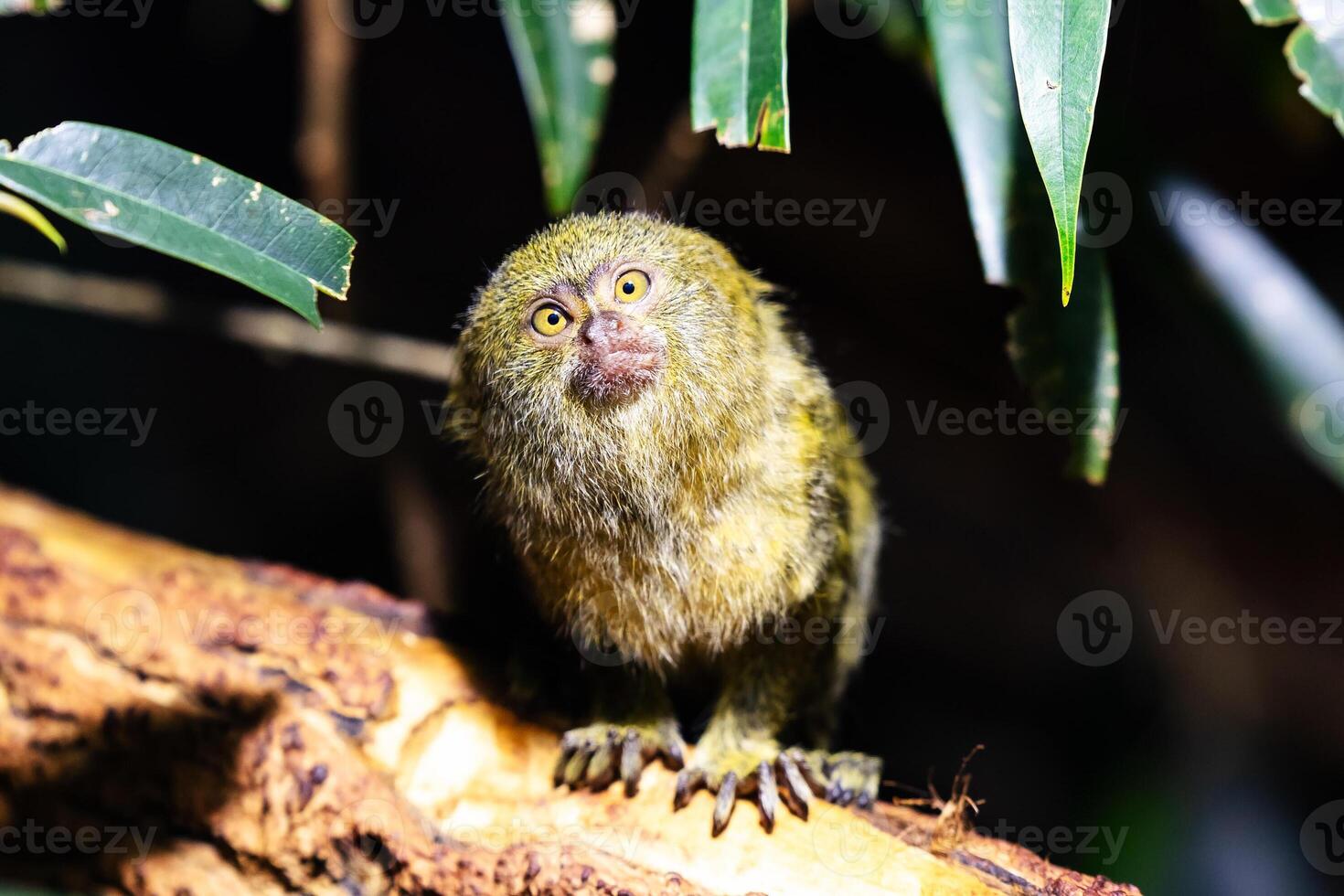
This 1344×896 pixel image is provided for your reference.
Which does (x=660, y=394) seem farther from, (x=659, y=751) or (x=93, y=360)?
(x=93, y=360)

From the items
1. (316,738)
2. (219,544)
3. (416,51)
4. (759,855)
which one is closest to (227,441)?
(219,544)

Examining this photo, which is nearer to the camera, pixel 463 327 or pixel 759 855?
pixel 759 855

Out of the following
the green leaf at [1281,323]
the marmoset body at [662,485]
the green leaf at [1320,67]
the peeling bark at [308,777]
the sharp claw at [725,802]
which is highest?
the green leaf at [1320,67]

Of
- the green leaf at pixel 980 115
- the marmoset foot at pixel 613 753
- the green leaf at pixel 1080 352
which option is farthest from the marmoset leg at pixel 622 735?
the green leaf at pixel 980 115

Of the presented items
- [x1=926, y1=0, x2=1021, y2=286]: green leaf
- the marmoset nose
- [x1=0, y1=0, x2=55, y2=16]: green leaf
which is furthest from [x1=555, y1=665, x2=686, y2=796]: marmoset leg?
[x1=0, y1=0, x2=55, y2=16]: green leaf

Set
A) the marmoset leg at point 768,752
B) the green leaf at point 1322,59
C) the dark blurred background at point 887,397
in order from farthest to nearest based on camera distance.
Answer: the dark blurred background at point 887,397, the marmoset leg at point 768,752, the green leaf at point 1322,59

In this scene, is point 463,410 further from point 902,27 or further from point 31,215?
point 902,27

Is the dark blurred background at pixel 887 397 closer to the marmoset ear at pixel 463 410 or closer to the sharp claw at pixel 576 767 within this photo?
the marmoset ear at pixel 463 410
